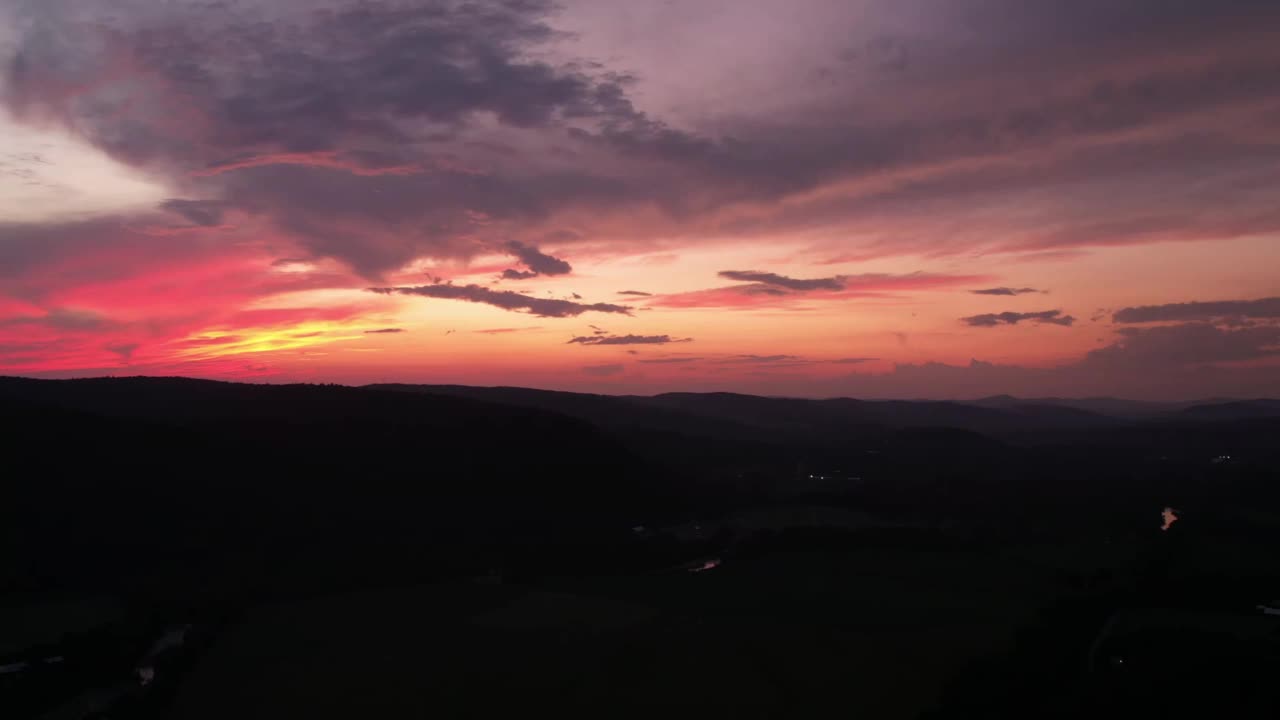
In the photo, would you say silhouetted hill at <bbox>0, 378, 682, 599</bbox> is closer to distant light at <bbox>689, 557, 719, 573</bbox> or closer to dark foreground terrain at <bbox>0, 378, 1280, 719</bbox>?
dark foreground terrain at <bbox>0, 378, 1280, 719</bbox>

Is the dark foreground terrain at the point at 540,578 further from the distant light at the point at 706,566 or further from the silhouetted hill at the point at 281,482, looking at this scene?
the distant light at the point at 706,566

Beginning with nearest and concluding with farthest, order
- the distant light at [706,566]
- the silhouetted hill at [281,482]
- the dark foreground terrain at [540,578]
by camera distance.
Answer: the dark foreground terrain at [540,578], the silhouetted hill at [281,482], the distant light at [706,566]

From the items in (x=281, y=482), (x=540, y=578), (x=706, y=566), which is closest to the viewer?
(x=540, y=578)

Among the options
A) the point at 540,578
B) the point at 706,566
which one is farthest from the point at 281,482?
the point at 706,566

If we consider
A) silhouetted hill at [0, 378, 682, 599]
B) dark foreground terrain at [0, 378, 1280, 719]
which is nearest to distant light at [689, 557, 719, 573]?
dark foreground terrain at [0, 378, 1280, 719]

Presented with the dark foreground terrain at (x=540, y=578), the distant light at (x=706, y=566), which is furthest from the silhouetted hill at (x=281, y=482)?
the distant light at (x=706, y=566)

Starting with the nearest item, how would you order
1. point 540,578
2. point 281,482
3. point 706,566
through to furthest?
point 540,578
point 706,566
point 281,482

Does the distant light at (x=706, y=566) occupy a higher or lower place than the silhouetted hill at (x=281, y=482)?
lower

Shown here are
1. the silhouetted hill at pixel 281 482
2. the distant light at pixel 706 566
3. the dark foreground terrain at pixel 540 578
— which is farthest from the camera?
the distant light at pixel 706 566

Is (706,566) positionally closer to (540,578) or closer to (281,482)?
(540,578)

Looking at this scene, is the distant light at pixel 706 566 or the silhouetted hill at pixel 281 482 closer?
the silhouetted hill at pixel 281 482
